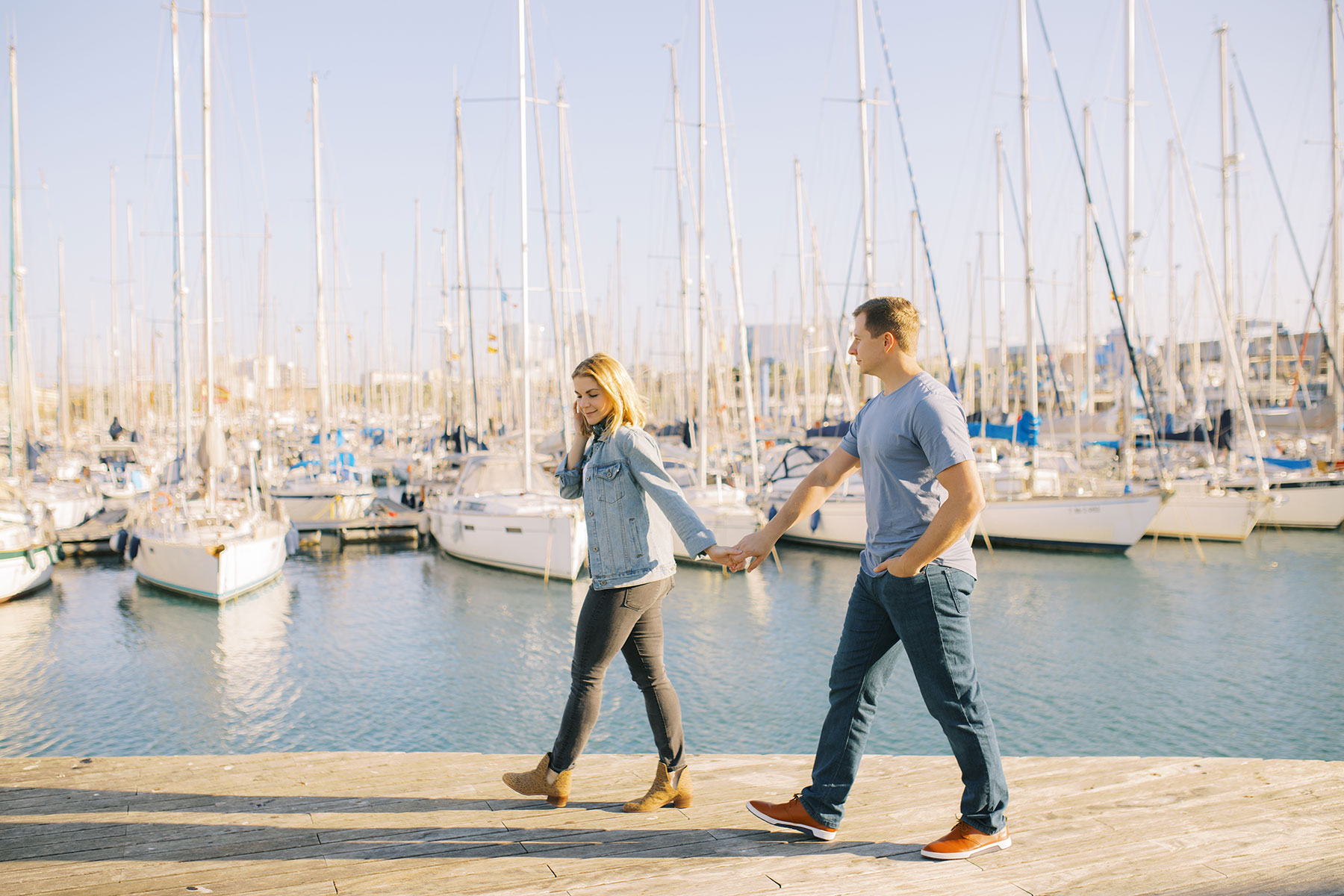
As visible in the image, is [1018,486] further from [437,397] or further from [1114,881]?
[437,397]

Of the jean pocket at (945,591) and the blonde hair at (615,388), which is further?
the blonde hair at (615,388)

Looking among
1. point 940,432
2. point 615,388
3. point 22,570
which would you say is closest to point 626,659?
point 615,388

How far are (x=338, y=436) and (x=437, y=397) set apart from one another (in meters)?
30.2

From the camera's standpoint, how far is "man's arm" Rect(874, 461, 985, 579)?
312cm

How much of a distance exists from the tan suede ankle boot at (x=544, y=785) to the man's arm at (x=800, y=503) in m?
1.17

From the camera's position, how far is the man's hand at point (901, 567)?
10.5 feet

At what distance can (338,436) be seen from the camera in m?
32.5

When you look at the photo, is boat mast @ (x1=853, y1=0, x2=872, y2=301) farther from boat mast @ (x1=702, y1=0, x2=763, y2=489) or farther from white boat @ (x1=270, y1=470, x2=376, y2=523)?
white boat @ (x1=270, y1=470, x2=376, y2=523)

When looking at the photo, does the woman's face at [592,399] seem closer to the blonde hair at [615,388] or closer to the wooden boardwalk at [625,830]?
the blonde hair at [615,388]

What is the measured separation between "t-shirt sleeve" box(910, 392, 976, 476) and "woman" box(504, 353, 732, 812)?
3.25ft

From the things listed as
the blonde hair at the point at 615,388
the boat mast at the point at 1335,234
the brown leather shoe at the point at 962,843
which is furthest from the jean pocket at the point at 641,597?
the boat mast at the point at 1335,234

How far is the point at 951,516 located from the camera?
3.13 m

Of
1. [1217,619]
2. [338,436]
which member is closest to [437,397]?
[338,436]

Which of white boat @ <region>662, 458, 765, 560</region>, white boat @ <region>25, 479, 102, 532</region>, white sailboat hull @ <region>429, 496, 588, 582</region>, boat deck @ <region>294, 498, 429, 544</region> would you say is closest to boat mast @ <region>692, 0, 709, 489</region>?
white boat @ <region>662, 458, 765, 560</region>
